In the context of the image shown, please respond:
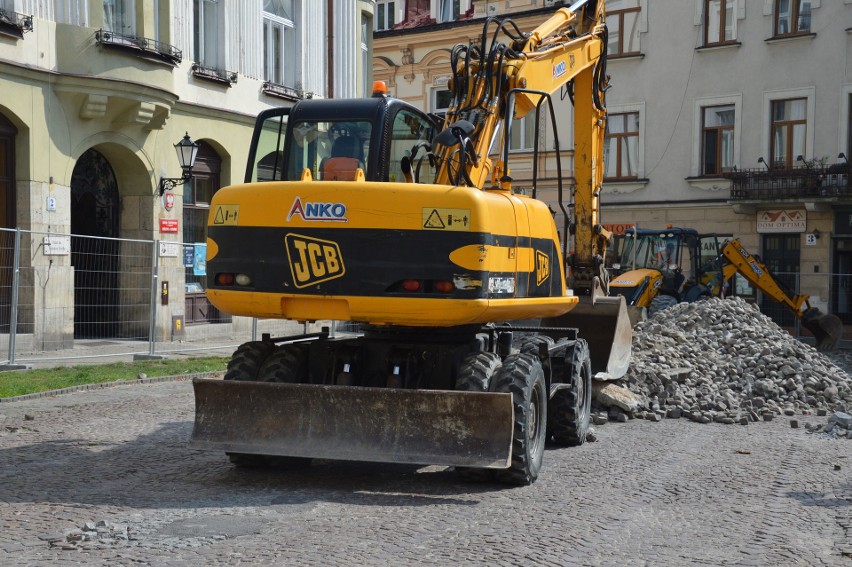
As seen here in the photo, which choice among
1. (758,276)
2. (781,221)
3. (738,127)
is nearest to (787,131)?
(738,127)

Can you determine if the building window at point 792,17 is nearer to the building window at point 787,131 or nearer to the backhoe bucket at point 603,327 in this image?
the building window at point 787,131

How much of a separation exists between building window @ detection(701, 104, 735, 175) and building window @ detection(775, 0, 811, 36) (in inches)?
104

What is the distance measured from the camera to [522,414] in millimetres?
7754

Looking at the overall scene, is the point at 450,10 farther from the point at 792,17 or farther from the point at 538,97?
the point at 538,97

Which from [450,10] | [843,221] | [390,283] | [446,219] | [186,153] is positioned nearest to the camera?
[446,219]

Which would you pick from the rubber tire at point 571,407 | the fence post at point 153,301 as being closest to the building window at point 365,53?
the fence post at point 153,301

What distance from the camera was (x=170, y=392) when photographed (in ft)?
43.6

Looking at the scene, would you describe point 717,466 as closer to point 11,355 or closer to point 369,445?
point 369,445

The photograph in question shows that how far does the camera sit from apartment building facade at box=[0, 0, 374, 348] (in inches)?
652

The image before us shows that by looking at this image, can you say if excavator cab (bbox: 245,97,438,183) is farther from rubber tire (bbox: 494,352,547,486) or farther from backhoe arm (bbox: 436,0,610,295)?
rubber tire (bbox: 494,352,547,486)

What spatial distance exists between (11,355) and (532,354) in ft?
28.2

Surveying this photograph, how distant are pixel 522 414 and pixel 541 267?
1406 mm

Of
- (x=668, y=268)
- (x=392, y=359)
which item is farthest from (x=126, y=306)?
(x=668, y=268)

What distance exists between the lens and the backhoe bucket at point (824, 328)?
80.0 feet
